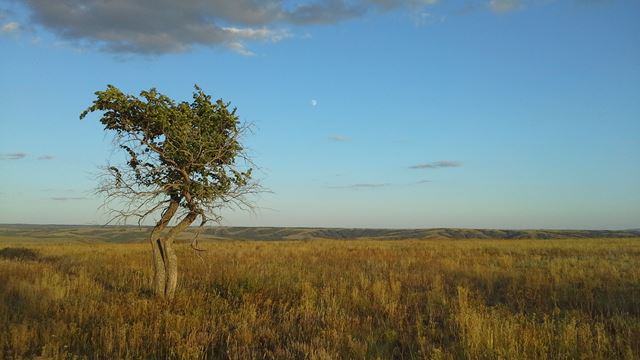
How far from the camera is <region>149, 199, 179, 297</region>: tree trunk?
29.0 ft

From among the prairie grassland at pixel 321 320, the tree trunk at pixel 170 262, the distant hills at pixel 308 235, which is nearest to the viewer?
the prairie grassland at pixel 321 320

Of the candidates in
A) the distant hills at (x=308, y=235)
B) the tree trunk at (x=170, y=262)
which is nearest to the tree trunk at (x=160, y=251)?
the tree trunk at (x=170, y=262)

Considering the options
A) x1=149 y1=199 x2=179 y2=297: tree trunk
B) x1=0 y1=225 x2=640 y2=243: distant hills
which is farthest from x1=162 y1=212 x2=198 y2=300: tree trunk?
x1=0 y1=225 x2=640 y2=243: distant hills

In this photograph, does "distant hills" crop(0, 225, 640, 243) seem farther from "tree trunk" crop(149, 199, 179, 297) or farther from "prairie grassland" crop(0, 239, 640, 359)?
"tree trunk" crop(149, 199, 179, 297)

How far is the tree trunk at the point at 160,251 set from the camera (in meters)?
8.83

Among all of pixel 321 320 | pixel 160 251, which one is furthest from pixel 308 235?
pixel 321 320

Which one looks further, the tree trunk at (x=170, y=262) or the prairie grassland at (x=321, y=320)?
the tree trunk at (x=170, y=262)

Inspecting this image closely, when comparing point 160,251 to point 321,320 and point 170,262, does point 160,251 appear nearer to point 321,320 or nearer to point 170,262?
point 170,262

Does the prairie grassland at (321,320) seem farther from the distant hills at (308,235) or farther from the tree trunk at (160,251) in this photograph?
the distant hills at (308,235)

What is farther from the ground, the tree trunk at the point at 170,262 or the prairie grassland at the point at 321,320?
the tree trunk at the point at 170,262

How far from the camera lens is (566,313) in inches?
309

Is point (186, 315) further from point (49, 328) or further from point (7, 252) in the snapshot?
point (7, 252)

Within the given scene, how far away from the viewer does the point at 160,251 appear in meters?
9.05

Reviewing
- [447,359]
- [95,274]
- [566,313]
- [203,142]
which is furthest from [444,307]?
[95,274]
